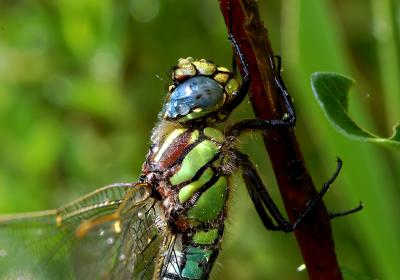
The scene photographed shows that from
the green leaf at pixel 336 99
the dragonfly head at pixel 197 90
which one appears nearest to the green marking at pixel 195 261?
the dragonfly head at pixel 197 90

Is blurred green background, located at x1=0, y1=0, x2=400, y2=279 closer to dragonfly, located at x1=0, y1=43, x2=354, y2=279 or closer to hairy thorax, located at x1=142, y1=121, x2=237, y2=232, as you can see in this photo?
dragonfly, located at x1=0, y1=43, x2=354, y2=279

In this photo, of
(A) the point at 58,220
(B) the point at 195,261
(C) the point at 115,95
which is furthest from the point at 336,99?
(C) the point at 115,95

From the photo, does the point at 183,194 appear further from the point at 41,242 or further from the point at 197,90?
the point at 41,242

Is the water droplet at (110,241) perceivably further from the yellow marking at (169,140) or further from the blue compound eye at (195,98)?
the blue compound eye at (195,98)

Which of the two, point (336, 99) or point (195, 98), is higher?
point (195, 98)

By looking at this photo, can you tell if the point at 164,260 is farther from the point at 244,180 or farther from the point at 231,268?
the point at 231,268

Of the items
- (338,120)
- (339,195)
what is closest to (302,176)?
(338,120)

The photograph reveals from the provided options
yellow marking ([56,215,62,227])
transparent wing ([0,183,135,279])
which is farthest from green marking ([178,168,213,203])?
yellow marking ([56,215,62,227])
